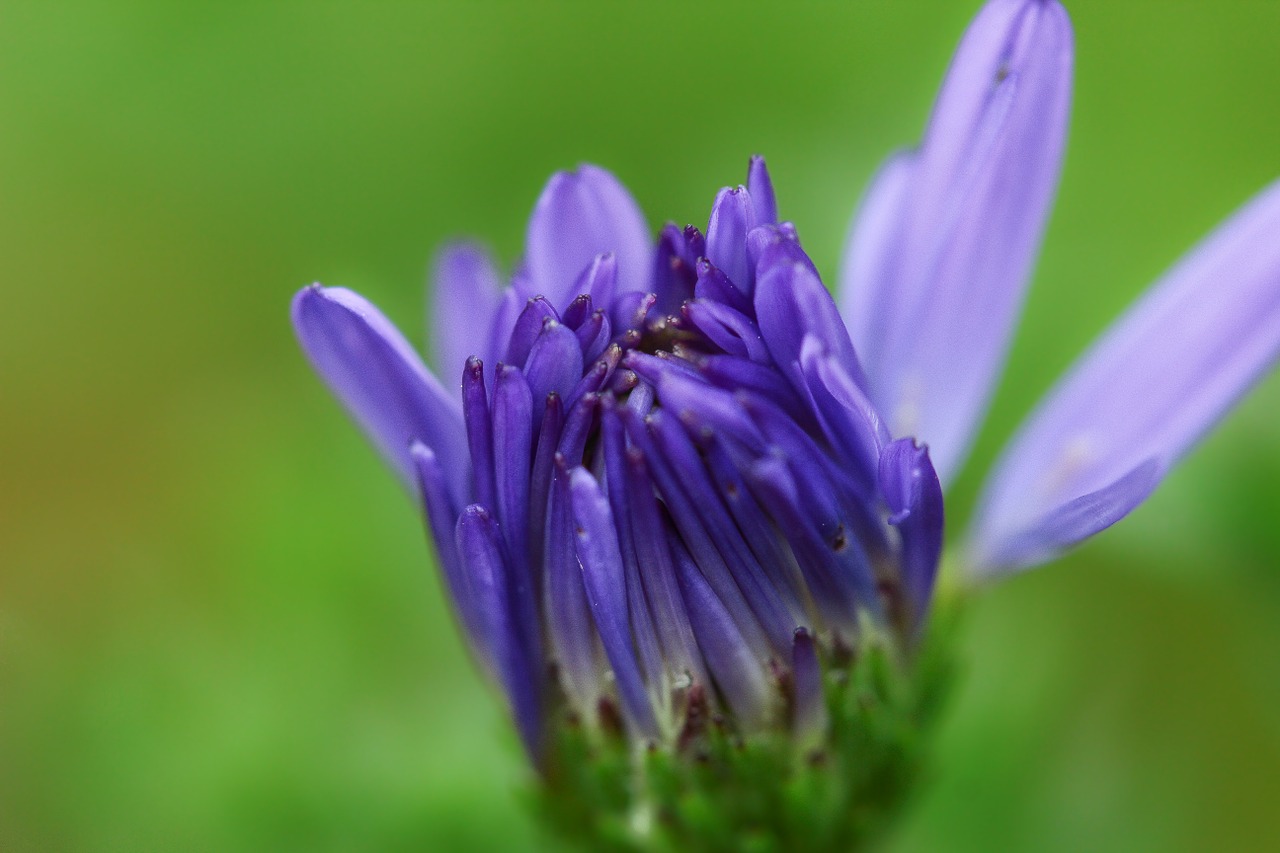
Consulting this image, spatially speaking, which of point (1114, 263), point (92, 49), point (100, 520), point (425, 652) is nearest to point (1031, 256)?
point (1114, 263)

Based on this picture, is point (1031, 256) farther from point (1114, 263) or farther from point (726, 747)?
point (1114, 263)

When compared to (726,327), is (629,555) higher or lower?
lower

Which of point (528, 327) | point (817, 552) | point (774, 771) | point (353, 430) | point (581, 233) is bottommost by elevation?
point (774, 771)

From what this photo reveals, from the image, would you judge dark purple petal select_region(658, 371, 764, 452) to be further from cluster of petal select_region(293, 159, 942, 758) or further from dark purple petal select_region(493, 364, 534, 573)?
dark purple petal select_region(493, 364, 534, 573)

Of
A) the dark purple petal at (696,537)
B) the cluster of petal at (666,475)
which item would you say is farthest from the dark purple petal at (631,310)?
the dark purple petal at (696,537)

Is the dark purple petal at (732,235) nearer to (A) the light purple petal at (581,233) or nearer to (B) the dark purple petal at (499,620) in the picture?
(A) the light purple petal at (581,233)

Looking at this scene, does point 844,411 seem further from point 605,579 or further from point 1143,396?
point 1143,396

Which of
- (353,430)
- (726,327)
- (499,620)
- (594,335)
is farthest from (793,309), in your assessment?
(353,430)
